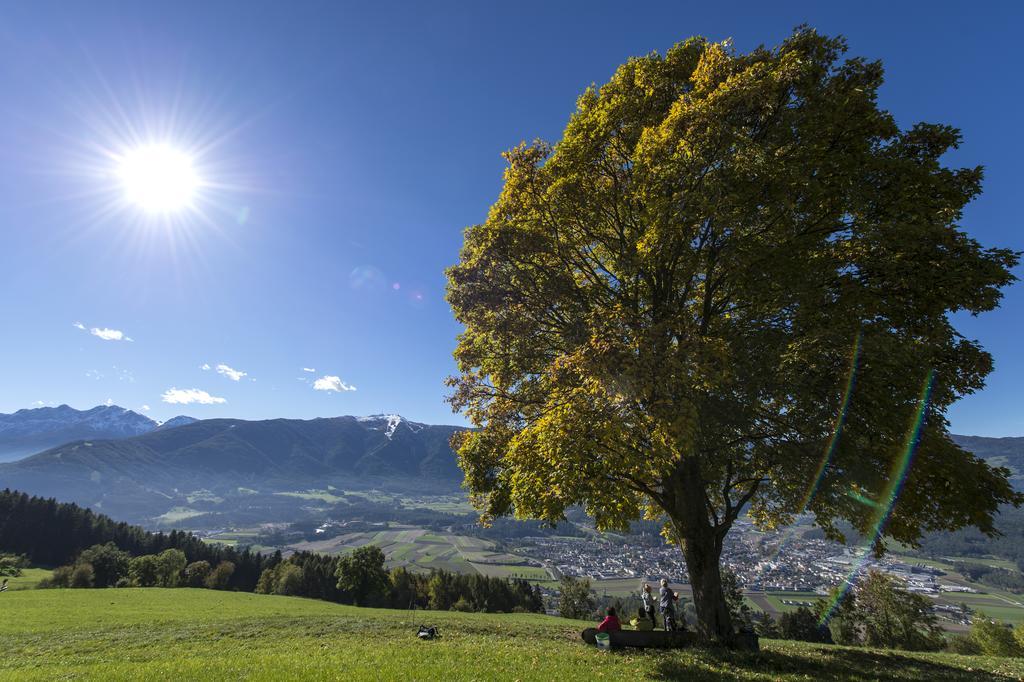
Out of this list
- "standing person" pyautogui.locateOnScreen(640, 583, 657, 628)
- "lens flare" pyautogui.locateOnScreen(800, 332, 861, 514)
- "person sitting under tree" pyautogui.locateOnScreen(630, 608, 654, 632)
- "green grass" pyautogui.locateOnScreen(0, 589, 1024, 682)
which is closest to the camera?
"lens flare" pyautogui.locateOnScreen(800, 332, 861, 514)

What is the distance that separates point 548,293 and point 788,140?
8855 millimetres

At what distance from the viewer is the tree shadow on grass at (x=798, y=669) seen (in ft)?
37.9

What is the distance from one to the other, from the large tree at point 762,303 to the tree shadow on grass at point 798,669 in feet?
5.60

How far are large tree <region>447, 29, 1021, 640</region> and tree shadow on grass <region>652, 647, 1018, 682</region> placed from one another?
1707 millimetres

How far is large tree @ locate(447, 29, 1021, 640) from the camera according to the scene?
11141 mm

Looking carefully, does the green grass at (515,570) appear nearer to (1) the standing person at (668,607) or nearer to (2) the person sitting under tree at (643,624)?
(1) the standing person at (668,607)

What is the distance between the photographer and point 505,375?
59.1 feet

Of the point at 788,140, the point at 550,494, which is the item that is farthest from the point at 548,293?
the point at 788,140

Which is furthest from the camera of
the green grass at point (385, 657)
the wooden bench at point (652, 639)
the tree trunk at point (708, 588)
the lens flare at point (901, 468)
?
the wooden bench at point (652, 639)

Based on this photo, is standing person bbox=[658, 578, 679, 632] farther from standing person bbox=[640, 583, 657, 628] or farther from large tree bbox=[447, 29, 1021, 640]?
large tree bbox=[447, 29, 1021, 640]

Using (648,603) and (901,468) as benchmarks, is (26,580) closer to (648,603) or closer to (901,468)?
(648,603)

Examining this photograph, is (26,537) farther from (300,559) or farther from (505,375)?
(505,375)

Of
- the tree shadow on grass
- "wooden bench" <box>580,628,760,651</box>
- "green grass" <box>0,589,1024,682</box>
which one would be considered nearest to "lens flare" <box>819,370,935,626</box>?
the tree shadow on grass

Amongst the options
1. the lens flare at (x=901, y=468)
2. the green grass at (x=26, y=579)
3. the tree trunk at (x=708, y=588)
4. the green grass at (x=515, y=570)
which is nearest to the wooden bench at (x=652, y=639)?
the tree trunk at (x=708, y=588)
